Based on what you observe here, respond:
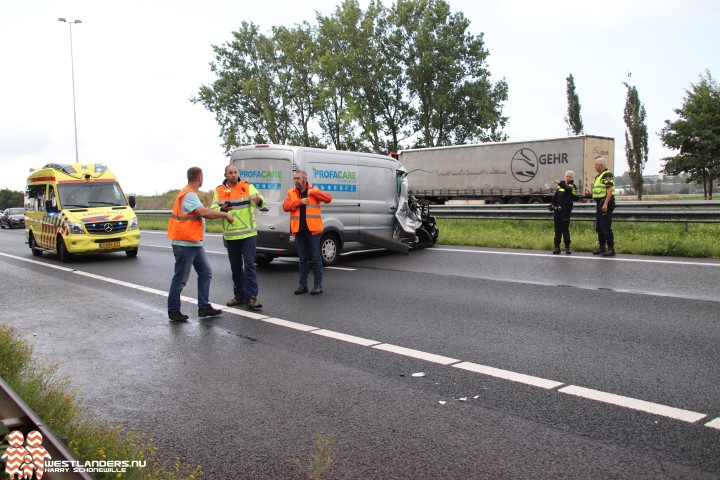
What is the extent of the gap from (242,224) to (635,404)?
5.46m

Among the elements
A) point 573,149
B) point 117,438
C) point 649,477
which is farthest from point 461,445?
point 573,149

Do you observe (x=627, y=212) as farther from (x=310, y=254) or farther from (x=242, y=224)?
(x=242, y=224)

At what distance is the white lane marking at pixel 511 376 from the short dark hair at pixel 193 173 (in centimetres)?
411

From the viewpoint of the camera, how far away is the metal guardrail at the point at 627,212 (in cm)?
1501

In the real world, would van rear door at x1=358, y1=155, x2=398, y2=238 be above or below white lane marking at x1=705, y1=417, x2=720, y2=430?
above

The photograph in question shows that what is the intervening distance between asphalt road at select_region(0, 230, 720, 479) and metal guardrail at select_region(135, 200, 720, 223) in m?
4.96

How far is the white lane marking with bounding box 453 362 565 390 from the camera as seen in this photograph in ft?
16.3

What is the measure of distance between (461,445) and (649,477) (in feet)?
3.31

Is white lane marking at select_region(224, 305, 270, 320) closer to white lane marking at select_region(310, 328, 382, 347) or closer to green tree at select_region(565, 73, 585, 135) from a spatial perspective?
white lane marking at select_region(310, 328, 382, 347)

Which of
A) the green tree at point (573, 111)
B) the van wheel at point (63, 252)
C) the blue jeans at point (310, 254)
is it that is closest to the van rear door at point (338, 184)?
the blue jeans at point (310, 254)

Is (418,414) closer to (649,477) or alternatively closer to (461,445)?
(461,445)

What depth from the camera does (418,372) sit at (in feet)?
17.7

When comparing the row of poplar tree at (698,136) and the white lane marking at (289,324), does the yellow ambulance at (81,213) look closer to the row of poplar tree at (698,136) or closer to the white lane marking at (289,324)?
the white lane marking at (289,324)

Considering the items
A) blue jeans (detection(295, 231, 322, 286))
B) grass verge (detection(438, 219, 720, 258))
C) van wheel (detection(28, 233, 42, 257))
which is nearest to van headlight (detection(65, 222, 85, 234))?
van wheel (detection(28, 233, 42, 257))
